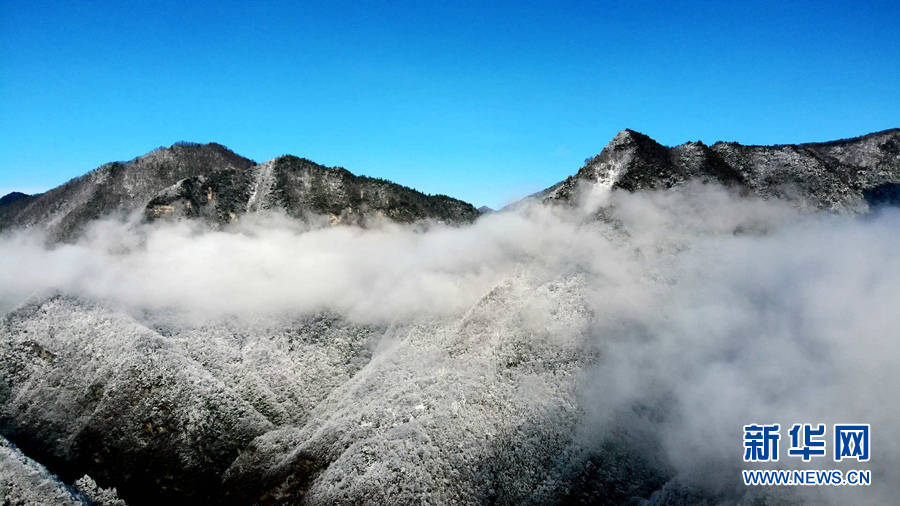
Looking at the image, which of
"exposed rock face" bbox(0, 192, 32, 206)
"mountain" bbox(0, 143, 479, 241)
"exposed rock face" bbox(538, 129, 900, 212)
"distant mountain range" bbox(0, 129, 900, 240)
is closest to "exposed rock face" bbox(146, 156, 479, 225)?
"mountain" bbox(0, 143, 479, 241)

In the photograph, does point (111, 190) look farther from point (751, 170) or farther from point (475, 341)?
point (751, 170)

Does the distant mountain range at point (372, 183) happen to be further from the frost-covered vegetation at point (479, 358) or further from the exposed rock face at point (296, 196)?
the frost-covered vegetation at point (479, 358)

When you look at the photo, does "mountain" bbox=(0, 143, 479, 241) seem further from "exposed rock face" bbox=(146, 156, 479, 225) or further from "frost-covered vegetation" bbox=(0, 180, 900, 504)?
"frost-covered vegetation" bbox=(0, 180, 900, 504)

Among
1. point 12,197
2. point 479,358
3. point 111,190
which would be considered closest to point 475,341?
point 479,358

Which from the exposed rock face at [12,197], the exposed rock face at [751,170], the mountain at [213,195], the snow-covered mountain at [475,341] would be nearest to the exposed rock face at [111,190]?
the mountain at [213,195]

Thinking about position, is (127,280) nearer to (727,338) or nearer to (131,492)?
(131,492)

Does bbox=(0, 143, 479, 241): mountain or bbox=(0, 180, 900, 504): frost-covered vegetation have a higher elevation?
bbox=(0, 143, 479, 241): mountain

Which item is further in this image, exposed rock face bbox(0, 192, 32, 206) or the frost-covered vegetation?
exposed rock face bbox(0, 192, 32, 206)

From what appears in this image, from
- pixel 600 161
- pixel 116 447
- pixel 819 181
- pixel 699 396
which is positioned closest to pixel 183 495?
pixel 116 447

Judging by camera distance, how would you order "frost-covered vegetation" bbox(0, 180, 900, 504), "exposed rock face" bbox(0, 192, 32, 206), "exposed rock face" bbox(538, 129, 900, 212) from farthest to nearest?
1. "exposed rock face" bbox(0, 192, 32, 206)
2. "exposed rock face" bbox(538, 129, 900, 212)
3. "frost-covered vegetation" bbox(0, 180, 900, 504)
